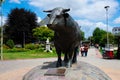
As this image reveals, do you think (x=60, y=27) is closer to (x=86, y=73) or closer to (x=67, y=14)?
(x=67, y=14)

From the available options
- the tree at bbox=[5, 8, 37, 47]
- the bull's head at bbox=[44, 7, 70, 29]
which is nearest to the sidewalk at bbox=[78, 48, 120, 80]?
the bull's head at bbox=[44, 7, 70, 29]

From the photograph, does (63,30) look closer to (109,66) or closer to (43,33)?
(109,66)

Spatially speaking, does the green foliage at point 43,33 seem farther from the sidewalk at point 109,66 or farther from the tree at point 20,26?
the sidewalk at point 109,66

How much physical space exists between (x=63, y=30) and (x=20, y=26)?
5756cm

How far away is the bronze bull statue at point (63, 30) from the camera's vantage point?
246 inches

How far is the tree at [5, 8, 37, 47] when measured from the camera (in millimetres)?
62797

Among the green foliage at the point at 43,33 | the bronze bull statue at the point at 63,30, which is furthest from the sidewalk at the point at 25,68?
the green foliage at the point at 43,33

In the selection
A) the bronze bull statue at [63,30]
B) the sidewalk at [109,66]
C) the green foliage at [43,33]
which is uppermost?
the green foliage at [43,33]

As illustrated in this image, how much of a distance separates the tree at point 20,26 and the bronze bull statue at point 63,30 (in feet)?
183

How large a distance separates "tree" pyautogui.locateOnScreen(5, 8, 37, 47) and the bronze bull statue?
5573cm

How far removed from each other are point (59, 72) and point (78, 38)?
148 cm

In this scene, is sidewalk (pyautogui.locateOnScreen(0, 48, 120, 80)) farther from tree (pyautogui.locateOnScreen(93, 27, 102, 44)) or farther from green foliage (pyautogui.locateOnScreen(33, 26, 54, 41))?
tree (pyautogui.locateOnScreen(93, 27, 102, 44))

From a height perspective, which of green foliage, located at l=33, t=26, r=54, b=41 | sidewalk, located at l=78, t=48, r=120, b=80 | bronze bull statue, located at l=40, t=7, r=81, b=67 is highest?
green foliage, located at l=33, t=26, r=54, b=41

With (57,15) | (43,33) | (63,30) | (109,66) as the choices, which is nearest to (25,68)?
(109,66)
